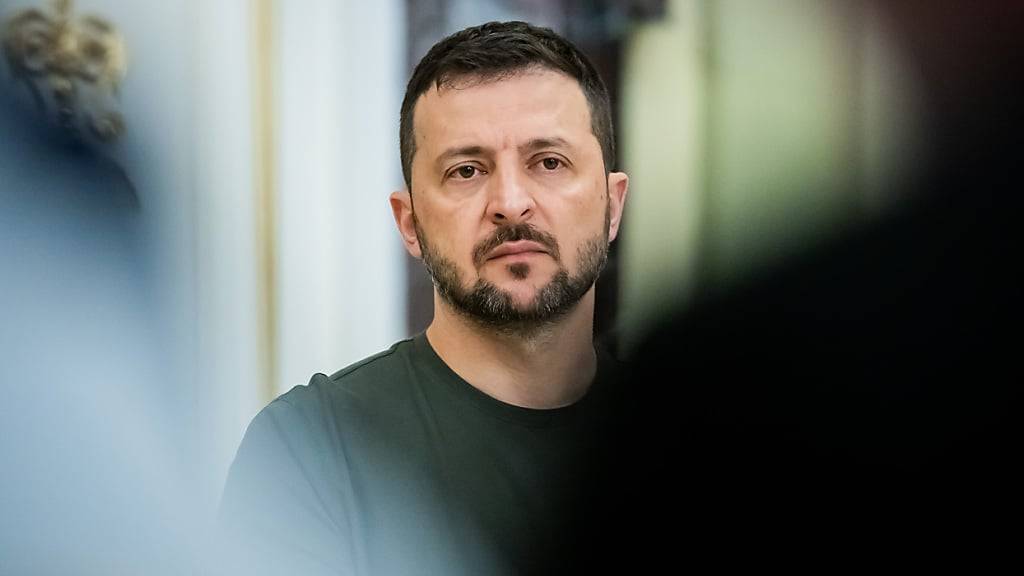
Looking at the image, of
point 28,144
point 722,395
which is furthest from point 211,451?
point 722,395

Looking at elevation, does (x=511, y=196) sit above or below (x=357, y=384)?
above

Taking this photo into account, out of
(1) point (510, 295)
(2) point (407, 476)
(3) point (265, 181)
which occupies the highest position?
(3) point (265, 181)

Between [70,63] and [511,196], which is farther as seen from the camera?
[511,196]

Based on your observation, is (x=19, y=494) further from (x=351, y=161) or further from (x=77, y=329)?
(x=351, y=161)

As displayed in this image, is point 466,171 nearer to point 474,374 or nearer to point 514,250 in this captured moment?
point 514,250

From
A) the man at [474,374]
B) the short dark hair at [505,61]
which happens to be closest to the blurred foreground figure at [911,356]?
the man at [474,374]

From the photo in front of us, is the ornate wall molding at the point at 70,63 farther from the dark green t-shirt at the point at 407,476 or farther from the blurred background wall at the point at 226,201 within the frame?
the dark green t-shirt at the point at 407,476

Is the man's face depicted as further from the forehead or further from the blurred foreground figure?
the blurred foreground figure

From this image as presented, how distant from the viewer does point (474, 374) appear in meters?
0.89

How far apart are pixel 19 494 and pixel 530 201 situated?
42cm

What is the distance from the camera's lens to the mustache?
2.55ft

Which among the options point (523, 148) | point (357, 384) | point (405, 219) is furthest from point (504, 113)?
point (357, 384)

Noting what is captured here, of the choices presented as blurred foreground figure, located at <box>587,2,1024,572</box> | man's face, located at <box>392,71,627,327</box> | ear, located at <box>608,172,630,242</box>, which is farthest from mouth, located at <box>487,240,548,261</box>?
blurred foreground figure, located at <box>587,2,1024,572</box>

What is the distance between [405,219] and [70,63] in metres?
0.33
